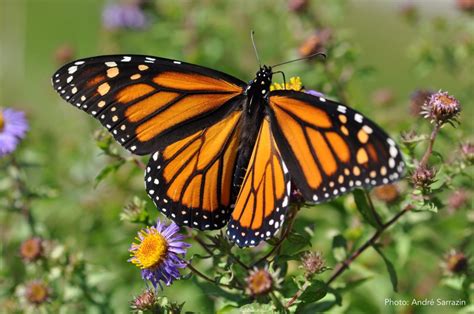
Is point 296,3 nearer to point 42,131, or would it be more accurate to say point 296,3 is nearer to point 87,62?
point 87,62

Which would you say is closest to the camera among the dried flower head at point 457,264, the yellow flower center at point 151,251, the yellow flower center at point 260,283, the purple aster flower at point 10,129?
the yellow flower center at point 260,283

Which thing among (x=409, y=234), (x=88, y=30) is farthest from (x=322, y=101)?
(x=88, y=30)

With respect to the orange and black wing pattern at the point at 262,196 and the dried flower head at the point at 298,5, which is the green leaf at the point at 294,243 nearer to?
the orange and black wing pattern at the point at 262,196

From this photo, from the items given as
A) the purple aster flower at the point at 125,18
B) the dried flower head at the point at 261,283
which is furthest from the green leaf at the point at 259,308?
the purple aster flower at the point at 125,18

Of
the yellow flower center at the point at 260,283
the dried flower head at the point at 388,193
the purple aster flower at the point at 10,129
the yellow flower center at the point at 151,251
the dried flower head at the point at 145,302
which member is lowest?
the yellow flower center at the point at 260,283

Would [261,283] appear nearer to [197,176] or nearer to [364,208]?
[197,176]

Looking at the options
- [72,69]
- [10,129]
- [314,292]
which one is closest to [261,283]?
Answer: [314,292]
